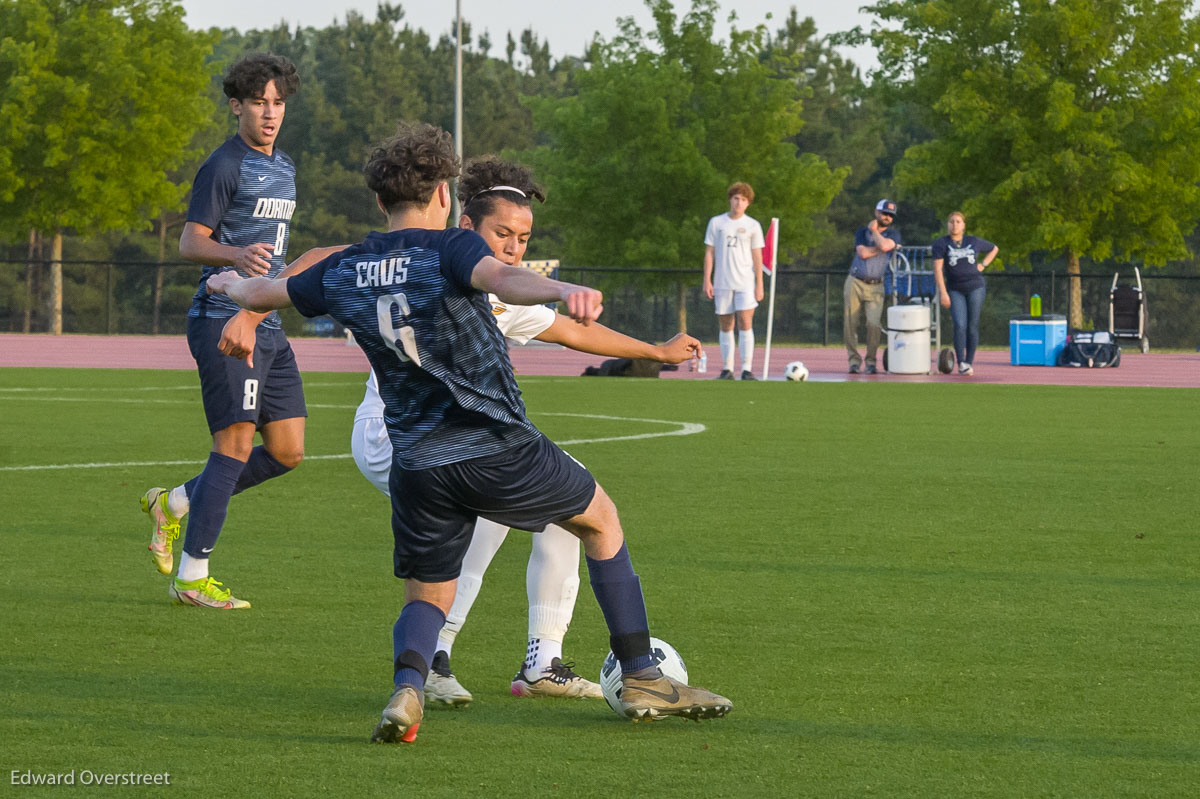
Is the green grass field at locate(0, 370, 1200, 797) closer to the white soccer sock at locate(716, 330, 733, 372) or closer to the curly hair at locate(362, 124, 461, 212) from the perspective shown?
the curly hair at locate(362, 124, 461, 212)

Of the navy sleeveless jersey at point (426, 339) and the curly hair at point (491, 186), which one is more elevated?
the curly hair at point (491, 186)

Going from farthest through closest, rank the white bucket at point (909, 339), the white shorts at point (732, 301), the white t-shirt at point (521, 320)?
the white bucket at point (909, 339)
the white shorts at point (732, 301)
the white t-shirt at point (521, 320)

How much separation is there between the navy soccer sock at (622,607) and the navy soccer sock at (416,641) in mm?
434

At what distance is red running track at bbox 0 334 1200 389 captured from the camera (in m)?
23.1

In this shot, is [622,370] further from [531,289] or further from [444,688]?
[531,289]

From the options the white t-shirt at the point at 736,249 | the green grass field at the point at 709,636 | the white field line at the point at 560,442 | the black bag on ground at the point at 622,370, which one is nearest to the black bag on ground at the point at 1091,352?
the black bag on ground at the point at 622,370

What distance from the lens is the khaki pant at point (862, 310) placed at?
2231cm

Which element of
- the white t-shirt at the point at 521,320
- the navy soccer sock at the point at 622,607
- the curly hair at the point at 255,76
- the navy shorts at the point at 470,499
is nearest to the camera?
the navy shorts at the point at 470,499

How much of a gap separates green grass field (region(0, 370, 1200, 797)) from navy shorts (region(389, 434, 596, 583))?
463 mm

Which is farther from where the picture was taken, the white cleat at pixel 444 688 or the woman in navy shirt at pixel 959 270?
the woman in navy shirt at pixel 959 270

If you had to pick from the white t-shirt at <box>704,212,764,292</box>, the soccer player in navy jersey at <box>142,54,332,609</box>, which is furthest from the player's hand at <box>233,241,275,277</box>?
the white t-shirt at <box>704,212,764,292</box>

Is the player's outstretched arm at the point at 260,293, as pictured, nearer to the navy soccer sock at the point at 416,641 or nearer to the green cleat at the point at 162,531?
the navy soccer sock at the point at 416,641

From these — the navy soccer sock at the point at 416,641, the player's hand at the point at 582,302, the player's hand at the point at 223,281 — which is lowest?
the navy soccer sock at the point at 416,641

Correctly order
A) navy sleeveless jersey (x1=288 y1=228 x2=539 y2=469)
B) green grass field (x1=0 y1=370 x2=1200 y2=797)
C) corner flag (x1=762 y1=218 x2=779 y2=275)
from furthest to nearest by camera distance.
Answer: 1. corner flag (x1=762 y1=218 x2=779 y2=275)
2. navy sleeveless jersey (x1=288 y1=228 x2=539 y2=469)
3. green grass field (x1=0 y1=370 x2=1200 y2=797)
